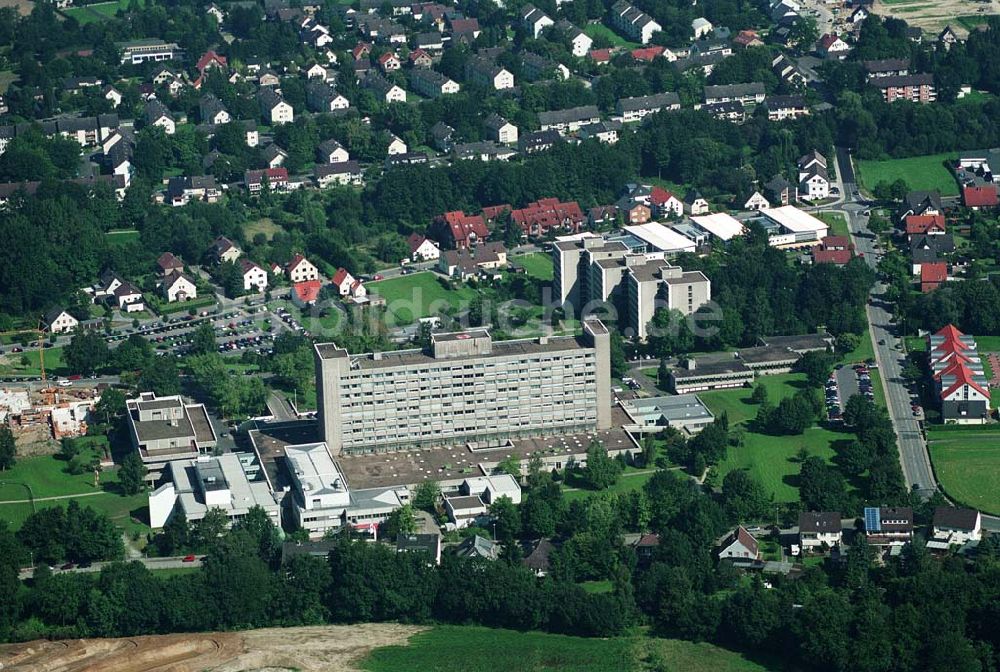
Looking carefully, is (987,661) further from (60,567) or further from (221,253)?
(221,253)

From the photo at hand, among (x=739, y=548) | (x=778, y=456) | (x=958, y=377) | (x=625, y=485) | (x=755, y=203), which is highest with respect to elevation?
(x=755, y=203)

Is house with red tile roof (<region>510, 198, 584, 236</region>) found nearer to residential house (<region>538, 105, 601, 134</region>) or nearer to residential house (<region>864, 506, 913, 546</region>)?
residential house (<region>538, 105, 601, 134</region>)

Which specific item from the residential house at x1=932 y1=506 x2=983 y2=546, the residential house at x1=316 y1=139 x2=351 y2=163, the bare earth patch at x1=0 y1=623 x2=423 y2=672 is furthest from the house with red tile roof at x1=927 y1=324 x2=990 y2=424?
the residential house at x1=316 y1=139 x2=351 y2=163

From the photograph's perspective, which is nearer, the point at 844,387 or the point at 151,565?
the point at 151,565

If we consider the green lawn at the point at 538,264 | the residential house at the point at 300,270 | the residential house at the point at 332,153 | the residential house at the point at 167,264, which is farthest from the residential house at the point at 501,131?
the residential house at the point at 167,264

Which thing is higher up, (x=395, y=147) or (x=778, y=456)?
(x=395, y=147)

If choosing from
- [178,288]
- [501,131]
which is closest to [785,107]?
[501,131]

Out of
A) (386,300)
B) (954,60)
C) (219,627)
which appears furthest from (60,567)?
(954,60)

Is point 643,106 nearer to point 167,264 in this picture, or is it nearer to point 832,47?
point 832,47
